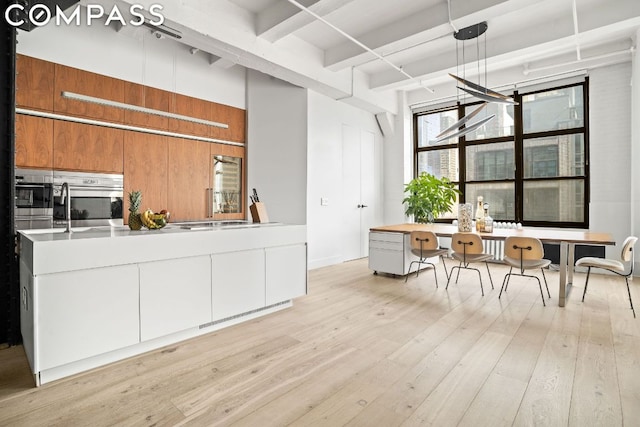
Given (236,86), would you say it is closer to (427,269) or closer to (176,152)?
(176,152)

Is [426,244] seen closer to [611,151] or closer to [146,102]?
[611,151]

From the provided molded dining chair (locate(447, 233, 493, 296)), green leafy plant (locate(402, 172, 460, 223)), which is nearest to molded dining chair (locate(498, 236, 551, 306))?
molded dining chair (locate(447, 233, 493, 296))

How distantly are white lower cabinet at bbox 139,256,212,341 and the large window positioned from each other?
589 centimetres

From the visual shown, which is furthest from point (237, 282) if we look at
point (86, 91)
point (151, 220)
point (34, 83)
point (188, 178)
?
point (34, 83)

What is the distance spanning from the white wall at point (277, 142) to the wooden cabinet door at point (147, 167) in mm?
1457

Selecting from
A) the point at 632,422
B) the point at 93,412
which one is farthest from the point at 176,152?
the point at 632,422

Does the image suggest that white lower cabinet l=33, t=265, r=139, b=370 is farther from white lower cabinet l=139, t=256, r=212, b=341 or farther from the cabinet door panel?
the cabinet door panel

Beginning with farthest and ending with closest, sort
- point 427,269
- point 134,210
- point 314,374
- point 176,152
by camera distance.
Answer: point 427,269 → point 176,152 → point 134,210 → point 314,374

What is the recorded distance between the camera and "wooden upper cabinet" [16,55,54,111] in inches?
147

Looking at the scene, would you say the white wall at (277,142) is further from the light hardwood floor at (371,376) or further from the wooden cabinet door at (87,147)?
the light hardwood floor at (371,376)

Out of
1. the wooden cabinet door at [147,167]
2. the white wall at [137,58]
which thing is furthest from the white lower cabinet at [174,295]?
Result: the white wall at [137,58]

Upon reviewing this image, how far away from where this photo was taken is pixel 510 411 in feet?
6.14

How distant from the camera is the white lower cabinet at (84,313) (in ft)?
6.95

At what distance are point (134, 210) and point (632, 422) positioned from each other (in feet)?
11.4
